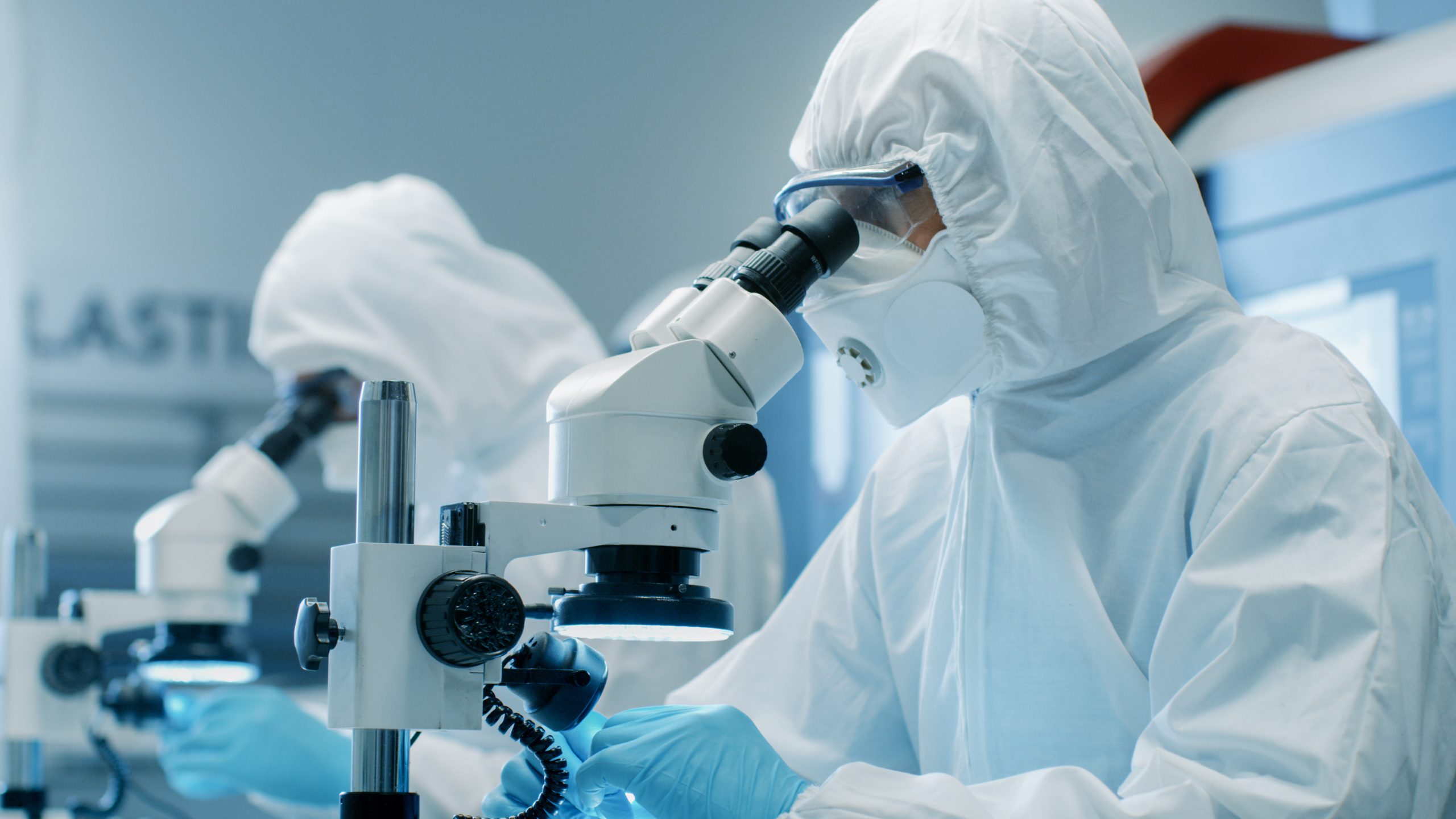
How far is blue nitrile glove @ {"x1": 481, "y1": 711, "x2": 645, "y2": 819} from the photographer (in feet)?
2.97

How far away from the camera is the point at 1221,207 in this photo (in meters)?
1.80

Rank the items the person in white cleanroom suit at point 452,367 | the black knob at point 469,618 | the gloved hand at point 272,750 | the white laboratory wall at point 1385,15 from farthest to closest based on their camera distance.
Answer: the white laboratory wall at point 1385,15 < the person in white cleanroom suit at point 452,367 < the gloved hand at point 272,750 < the black knob at point 469,618

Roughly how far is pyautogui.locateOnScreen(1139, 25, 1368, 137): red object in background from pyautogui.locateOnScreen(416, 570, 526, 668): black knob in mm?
1436

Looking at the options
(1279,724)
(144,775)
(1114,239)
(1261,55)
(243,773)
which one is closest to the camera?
(1279,724)

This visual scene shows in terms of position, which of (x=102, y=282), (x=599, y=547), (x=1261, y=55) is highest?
(x=1261, y=55)

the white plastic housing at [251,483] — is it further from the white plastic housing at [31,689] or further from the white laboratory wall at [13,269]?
the white laboratory wall at [13,269]

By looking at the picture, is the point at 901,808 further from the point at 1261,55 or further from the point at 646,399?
the point at 1261,55

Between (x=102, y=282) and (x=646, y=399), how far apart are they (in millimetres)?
2173

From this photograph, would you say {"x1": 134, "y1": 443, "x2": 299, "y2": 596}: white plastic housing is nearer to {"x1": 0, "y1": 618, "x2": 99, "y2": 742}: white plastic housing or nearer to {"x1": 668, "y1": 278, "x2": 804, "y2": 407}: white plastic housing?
{"x1": 0, "y1": 618, "x2": 99, "y2": 742}: white plastic housing

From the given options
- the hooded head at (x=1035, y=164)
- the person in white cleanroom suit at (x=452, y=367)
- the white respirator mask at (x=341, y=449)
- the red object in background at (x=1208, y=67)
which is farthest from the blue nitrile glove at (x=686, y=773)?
the red object in background at (x=1208, y=67)

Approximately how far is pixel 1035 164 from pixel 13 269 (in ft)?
7.74

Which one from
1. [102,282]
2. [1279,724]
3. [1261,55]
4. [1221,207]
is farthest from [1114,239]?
[102,282]

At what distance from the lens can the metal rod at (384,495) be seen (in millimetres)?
750

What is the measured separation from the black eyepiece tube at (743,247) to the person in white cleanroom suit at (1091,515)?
110 millimetres
